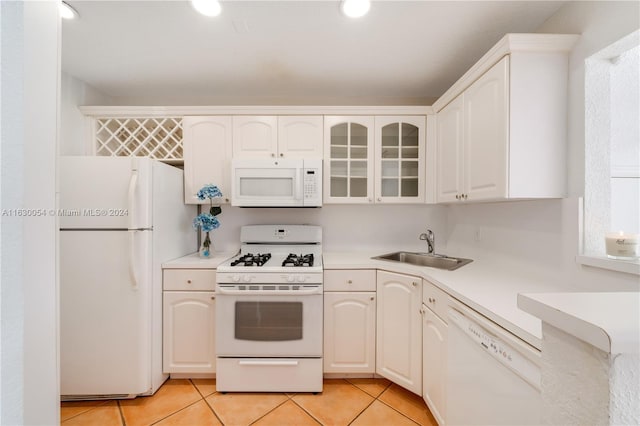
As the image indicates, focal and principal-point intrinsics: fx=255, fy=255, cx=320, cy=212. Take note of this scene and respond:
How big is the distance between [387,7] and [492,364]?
1821 mm

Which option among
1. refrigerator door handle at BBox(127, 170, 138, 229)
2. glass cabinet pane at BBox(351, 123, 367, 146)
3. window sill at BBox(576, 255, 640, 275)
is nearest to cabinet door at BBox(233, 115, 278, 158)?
glass cabinet pane at BBox(351, 123, 367, 146)

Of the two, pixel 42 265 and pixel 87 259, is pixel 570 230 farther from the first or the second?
pixel 87 259

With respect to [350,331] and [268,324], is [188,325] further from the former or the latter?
[350,331]

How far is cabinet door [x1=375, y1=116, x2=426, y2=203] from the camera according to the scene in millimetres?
2238

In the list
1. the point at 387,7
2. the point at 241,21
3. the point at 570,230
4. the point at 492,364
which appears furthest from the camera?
the point at 241,21

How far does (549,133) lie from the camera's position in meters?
1.33

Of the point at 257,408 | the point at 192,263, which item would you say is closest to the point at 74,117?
the point at 192,263

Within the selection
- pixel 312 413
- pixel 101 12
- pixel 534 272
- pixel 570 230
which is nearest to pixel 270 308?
pixel 312 413

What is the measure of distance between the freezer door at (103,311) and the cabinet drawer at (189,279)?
169 millimetres

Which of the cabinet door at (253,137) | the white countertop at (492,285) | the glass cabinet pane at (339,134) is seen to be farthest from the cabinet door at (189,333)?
the glass cabinet pane at (339,134)

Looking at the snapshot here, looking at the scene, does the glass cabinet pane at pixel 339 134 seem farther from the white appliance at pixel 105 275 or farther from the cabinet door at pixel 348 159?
the white appliance at pixel 105 275

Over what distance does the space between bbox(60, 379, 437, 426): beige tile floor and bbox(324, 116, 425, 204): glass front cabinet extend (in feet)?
4.86

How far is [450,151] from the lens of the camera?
1.91m

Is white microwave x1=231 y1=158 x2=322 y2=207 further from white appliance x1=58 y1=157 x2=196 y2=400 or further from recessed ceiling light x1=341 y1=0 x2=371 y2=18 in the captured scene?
recessed ceiling light x1=341 y1=0 x2=371 y2=18
